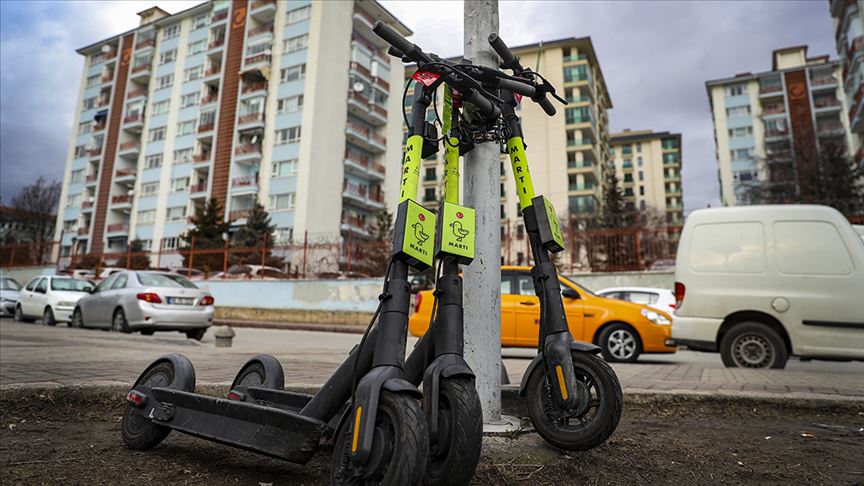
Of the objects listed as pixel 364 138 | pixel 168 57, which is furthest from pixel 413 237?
pixel 168 57

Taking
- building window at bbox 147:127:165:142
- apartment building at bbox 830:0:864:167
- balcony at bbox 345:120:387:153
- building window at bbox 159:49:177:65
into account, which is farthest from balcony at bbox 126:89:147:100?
apartment building at bbox 830:0:864:167

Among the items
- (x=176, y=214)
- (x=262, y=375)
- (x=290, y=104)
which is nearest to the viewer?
(x=262, y=375)

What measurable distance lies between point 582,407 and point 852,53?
159ft

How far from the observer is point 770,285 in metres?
6.91

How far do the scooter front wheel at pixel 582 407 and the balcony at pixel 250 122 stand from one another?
47.5 m

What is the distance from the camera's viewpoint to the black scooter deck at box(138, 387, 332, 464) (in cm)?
174

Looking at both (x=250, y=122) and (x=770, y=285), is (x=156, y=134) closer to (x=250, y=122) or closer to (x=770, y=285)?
(x=250, y=122)

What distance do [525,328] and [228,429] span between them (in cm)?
746

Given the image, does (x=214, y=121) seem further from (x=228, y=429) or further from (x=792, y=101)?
(x=792, y=101)

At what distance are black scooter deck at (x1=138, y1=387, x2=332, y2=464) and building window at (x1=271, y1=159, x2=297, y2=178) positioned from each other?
142ft

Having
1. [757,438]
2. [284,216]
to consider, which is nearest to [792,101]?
[284,216]

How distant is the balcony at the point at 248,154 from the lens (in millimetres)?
45625

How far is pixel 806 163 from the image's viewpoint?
33.9m

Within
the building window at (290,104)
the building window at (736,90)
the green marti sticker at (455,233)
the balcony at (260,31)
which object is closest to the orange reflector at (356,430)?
the green marti sticker at (455,233)
